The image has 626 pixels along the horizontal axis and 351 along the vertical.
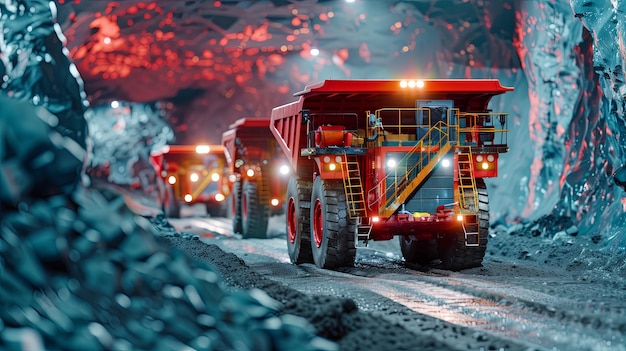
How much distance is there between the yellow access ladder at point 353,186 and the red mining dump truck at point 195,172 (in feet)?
38.5

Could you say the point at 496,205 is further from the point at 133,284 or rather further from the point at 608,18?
the point at 133,284

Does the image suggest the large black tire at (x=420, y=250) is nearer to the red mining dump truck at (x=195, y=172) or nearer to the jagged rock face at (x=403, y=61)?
the jagged rock face at (x=403, y=61)

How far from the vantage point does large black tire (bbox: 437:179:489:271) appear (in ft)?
42.0

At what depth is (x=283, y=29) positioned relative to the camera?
27453mm

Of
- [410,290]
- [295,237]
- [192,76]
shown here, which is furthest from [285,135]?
[192,76]

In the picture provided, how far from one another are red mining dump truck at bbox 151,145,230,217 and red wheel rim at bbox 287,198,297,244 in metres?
9.61

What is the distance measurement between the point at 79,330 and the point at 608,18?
11212 mm

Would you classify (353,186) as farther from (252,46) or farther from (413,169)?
(252,46)

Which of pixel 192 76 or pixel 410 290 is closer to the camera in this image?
pixel 410 290

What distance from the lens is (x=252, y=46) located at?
29.6m

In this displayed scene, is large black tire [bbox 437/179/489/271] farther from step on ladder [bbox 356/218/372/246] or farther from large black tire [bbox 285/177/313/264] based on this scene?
large black tire [bbox 285/177/313/264]

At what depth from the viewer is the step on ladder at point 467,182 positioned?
1270 centimetres

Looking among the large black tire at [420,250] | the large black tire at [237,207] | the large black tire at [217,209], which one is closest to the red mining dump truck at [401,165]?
the large black tire at [420,250]

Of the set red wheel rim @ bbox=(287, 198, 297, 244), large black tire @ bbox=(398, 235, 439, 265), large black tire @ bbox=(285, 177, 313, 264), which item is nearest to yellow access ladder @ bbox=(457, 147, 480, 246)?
large black tire @ bbox=(398, 235, 439, 265)
